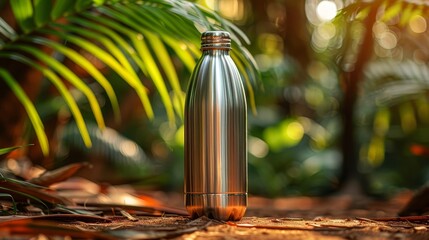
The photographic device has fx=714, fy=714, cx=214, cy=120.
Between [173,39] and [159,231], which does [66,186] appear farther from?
[159,231]

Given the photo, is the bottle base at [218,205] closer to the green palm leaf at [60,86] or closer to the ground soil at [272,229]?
the ground soil at [272,229]

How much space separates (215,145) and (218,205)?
0.14m

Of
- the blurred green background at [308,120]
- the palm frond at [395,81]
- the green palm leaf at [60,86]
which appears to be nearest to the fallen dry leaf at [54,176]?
the green palm leaf at [60,86]

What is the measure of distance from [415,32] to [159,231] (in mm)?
8576

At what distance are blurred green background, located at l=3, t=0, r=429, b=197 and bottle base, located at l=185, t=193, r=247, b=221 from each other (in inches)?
97.5

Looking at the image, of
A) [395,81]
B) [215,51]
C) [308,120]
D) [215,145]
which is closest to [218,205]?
[215,145]

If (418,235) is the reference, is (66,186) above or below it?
above

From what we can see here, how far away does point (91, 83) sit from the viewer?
6.07 meters

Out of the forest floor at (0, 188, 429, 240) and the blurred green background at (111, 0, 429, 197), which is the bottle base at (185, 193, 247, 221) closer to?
the forest floor at (0, 188, 429, 240)

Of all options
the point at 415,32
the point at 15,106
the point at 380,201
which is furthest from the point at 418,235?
the point at 415,32

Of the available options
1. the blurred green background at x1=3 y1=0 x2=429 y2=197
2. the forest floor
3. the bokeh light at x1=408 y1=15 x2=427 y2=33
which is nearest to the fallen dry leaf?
the forest floor

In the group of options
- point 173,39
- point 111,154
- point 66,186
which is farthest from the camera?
point 111,154

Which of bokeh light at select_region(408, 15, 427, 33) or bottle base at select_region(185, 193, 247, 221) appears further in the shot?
bokeh light at select_region(408, 15, 427, 33)

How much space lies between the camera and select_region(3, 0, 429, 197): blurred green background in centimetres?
473
